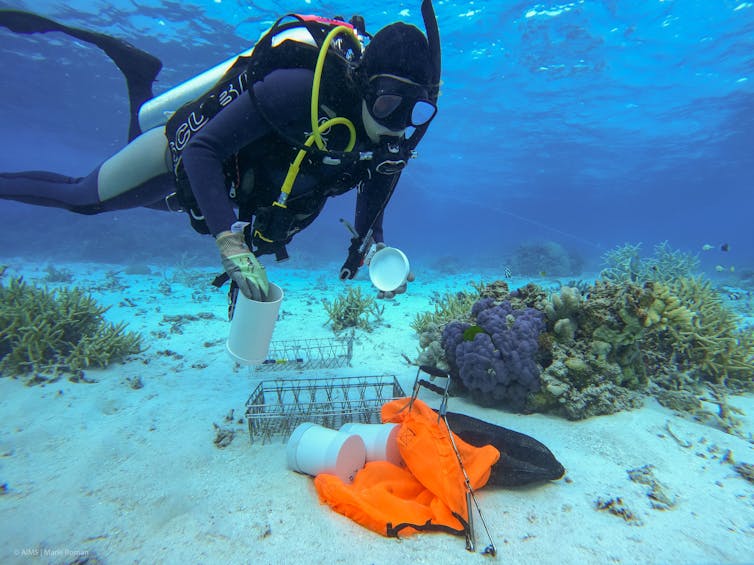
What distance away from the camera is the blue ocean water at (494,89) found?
16359mm

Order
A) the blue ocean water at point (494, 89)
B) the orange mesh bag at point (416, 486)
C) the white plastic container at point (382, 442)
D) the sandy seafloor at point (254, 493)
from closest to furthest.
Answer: the sandy seafloor at point (254, 493), the orange mesh bag at point (416, 486), the white plastic container at point (382, 442), the blue ocean water at point (494, 89)

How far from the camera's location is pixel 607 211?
8256 centimetres

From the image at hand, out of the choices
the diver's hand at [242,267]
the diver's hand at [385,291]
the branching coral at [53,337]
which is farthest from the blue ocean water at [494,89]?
the diver's hand at [242,267]

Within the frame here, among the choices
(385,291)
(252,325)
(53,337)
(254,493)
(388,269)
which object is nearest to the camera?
(252,325)

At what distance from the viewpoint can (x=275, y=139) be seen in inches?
121

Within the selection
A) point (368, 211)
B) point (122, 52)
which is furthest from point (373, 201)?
point (122, 52)

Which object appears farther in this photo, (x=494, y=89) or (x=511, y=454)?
(x=494, y=89)

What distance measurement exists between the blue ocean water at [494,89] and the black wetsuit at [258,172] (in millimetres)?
16742

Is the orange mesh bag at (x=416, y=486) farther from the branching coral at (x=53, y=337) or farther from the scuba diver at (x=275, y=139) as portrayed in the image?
the branching coral at (x=53, y=337)

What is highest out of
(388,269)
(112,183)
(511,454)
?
(112,183)

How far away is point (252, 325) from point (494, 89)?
2721 centimetres

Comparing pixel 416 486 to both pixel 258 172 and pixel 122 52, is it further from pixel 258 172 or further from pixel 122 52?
pixel 122 52

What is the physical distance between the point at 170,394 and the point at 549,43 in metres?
24.2

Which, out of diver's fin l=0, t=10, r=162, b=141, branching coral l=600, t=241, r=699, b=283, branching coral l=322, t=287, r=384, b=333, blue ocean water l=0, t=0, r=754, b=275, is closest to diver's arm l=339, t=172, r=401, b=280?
diver's fin l=0, t=10, r=162, b=141
